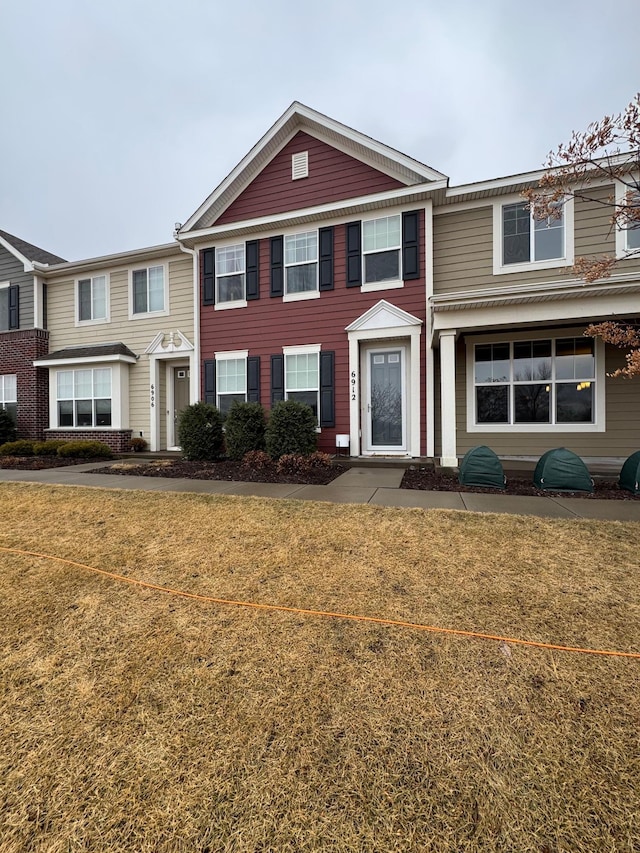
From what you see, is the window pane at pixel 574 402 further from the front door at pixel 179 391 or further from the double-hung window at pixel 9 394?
the double-hung window at pixel 9 394

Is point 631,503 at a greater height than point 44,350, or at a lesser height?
lesser

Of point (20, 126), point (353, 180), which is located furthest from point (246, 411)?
→ point (20, 126)

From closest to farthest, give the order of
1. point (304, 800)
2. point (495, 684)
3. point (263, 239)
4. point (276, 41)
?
1. point (304, 800)
2. point (495, 684)
3. point (263, 239)
4. point (276, 41)

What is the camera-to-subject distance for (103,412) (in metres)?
11.0

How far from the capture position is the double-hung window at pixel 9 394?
12.0 meters

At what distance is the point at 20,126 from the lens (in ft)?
67.5

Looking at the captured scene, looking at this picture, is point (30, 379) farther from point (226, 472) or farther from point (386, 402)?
point (386, 402)

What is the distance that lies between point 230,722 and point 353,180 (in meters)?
9.66

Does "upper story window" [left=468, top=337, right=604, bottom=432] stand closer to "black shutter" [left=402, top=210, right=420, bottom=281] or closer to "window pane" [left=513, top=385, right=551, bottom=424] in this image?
"window pane" [left=513, top=385, right=551, bottom=424]

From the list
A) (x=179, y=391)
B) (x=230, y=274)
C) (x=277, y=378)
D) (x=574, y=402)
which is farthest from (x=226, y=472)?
(x=574, y=402)

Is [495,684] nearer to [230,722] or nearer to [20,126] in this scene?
[230,722]

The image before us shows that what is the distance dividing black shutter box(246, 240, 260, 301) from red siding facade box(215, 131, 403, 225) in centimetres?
70

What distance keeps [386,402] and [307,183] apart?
5.41 meters

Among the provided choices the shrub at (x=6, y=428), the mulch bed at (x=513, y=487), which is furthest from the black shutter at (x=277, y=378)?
the shrub at (x=6, y=428)
